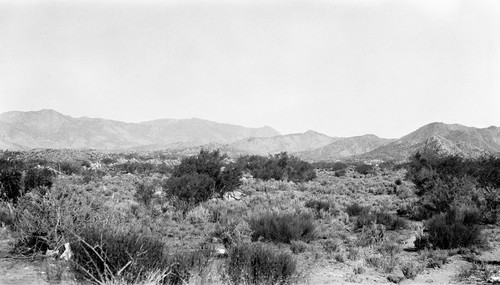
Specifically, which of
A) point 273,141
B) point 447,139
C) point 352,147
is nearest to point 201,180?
point 447,139

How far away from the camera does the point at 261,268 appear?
6059mm

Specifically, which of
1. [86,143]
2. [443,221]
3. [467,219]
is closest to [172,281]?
[443,221]

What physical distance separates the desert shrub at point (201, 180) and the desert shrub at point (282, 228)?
568cm

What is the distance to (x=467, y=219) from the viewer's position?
11852mm

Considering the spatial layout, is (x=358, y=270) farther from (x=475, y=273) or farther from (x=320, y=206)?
(x=320, y=206)

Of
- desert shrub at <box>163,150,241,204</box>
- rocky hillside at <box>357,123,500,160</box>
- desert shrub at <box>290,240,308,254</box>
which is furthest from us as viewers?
rocky hillside at <box>357,123,500,160</box>

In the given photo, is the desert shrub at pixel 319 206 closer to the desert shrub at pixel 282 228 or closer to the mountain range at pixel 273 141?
the desert shrub at pixel 282 228

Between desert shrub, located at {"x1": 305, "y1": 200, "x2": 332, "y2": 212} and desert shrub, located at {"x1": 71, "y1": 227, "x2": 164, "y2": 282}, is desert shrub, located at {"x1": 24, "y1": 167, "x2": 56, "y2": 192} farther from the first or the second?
desert shrub, located at {"x1": 305, "y1": 200, "x2": 332, "y2": 212}

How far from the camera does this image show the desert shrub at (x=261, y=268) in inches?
234

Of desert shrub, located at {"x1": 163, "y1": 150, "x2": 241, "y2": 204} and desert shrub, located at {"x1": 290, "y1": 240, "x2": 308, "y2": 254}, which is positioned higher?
desert shrub, located at {"x1": 163, "y1": 150, "x2": 241, "y2": 204}

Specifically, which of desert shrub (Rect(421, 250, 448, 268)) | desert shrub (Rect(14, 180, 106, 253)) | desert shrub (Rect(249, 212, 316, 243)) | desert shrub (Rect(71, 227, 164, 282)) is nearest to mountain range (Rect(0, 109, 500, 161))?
desert shrub (Rect(249, 212, 316, 243))

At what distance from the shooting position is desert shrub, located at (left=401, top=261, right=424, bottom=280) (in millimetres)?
7641

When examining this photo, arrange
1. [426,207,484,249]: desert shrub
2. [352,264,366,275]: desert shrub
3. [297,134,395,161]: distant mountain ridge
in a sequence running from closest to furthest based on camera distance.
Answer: [352,264,366,275]: desert shrub
[426,207,484,249]: desert shrub
[297,134,395,161]: distant mountain ridge

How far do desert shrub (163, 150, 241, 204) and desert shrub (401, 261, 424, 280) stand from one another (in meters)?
10.1
